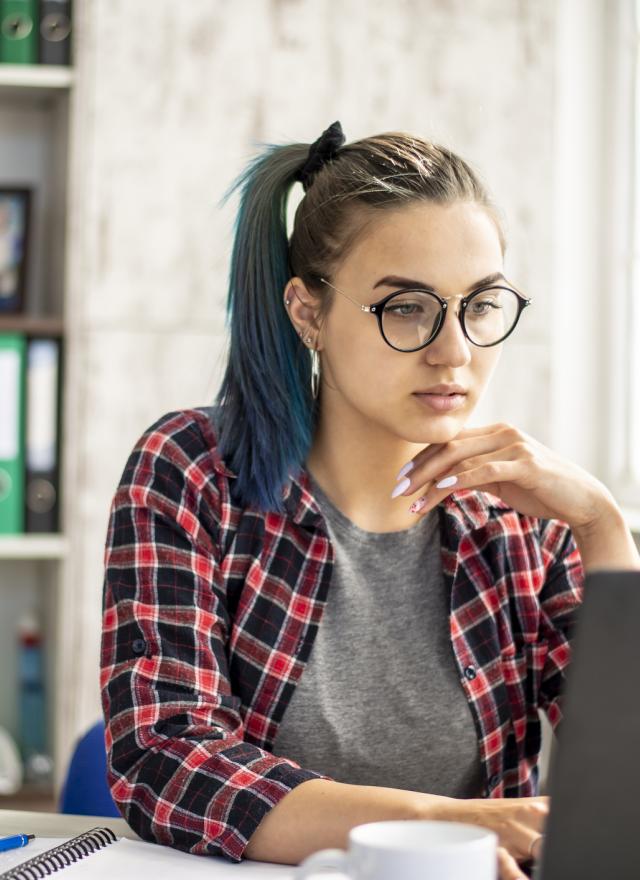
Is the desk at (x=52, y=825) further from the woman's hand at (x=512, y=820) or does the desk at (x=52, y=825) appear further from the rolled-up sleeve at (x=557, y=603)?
the rolled-up sleeve at (x=557, y=603)

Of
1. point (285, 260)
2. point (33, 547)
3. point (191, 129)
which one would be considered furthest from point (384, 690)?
point (191, 129)

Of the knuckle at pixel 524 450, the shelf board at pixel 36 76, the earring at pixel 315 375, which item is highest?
the shelf board at pixel 36 76

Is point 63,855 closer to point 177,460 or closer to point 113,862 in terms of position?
point 113,862

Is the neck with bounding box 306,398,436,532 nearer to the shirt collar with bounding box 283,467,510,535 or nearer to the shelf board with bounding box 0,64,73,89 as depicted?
the shirt collar with bounding box 283,467,510,535

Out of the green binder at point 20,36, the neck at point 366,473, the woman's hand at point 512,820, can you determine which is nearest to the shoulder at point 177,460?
the neck at point 366,473

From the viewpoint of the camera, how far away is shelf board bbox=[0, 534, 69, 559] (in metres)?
2.43

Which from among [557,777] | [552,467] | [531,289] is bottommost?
[557,777]

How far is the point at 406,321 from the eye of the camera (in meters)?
1.30

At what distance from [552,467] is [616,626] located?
771 millimetres

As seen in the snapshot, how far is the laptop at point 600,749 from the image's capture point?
62 cm

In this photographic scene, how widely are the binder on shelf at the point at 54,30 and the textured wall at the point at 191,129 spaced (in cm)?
8

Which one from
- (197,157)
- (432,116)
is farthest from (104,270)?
(432,116)

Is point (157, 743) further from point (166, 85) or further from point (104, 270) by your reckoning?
point (166, 85)

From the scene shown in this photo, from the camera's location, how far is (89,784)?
59.7 inches
